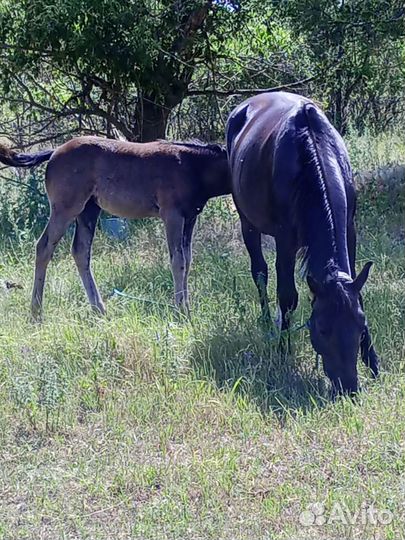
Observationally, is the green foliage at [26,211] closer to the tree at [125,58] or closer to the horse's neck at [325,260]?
the tree at [125,58]

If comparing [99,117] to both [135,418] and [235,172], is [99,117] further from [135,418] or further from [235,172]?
[135,418]

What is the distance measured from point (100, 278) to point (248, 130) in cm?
213

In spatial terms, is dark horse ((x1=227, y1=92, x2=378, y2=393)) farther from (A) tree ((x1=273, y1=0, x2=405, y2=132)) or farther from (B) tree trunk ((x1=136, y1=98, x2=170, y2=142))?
(B) tree trunk ((x1=136, y1=98, x2=170, y2=142))

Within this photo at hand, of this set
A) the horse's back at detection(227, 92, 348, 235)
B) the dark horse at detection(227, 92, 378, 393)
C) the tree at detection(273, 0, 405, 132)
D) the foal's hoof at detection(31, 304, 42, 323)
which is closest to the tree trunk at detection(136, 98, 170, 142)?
the tree at detection(273, 0, 405, 132)

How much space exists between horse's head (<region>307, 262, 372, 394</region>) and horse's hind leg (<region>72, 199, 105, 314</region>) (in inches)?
102

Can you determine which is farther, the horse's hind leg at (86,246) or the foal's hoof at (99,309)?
the horse's hind leg at (86,246)

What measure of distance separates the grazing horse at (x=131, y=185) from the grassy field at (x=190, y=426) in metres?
0.38

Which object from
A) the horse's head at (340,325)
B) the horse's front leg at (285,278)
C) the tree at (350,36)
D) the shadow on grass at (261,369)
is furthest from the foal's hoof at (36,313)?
the tree at (350,36)

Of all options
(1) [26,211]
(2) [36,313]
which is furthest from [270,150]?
(1) [26,211]

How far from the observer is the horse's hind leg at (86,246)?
22.3 feet

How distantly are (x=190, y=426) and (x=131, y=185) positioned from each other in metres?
2.78

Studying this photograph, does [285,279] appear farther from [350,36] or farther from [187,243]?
[350,36]

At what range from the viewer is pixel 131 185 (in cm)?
672

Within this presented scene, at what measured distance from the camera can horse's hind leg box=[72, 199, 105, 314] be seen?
22.3 feet
